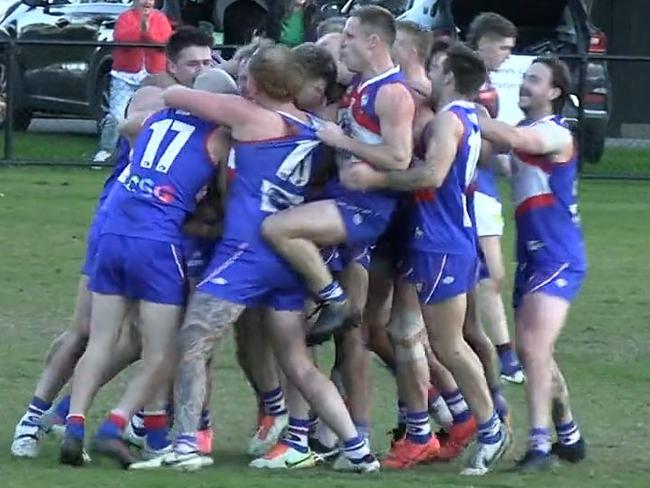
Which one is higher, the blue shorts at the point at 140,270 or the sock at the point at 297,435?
the blue shorts at the point at 140,270

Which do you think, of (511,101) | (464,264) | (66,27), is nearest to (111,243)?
(464,264)

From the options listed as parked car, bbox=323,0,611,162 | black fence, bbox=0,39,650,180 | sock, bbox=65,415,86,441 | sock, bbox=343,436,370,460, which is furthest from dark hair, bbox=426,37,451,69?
parked car, bbox=323,0,611,162

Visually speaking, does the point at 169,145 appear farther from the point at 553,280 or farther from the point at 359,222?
the point at 553,280

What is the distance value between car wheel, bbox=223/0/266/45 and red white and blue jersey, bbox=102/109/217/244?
15481 mm

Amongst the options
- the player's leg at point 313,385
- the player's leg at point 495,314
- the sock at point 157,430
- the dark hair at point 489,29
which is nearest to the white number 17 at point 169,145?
the player's leg at point 313,385

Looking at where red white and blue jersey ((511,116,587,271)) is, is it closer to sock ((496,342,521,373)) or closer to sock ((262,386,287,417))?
sock ((262,386,287,417))

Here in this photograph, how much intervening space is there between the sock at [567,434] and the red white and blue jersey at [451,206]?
94cm

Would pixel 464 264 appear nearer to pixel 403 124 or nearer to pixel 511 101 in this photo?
pixel 403 124

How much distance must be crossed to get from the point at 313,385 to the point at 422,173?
38.3 inches

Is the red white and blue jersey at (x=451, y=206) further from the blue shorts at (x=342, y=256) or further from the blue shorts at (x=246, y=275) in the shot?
the blue shorts at (x=246, y=275)

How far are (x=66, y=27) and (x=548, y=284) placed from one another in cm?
1433

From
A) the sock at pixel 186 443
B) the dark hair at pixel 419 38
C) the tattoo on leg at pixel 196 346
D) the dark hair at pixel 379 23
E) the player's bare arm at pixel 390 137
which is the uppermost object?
the dark hair at pixel 379 23

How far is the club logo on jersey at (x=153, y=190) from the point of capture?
7820 mm

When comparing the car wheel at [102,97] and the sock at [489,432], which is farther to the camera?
the car wheel at [102,97]
